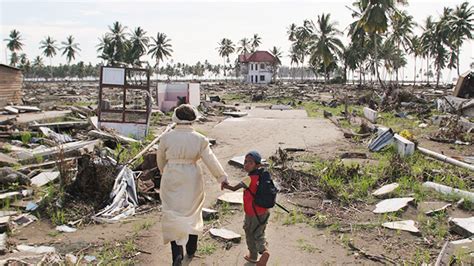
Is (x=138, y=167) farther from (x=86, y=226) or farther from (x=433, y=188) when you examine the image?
(x=433, y=188)

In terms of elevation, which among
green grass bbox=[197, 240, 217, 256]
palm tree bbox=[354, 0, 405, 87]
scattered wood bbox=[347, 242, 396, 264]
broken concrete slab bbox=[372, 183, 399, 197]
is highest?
palm tree bbox=[354, 0, 405, 87]

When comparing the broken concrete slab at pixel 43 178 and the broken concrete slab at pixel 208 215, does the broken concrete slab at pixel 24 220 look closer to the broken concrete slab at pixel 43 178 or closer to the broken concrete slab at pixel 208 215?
the broken concrete slab at pixel 43 178

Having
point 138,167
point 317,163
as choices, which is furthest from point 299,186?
point 138,167

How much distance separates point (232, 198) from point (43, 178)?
3684mm

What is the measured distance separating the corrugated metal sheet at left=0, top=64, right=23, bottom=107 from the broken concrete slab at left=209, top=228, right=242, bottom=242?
1969 cm

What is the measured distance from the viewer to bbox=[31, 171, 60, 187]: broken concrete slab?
7.19 meters

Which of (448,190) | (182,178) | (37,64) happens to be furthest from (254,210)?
(37,64)

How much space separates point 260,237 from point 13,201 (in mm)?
4446

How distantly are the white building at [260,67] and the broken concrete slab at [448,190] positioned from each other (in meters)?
68.2

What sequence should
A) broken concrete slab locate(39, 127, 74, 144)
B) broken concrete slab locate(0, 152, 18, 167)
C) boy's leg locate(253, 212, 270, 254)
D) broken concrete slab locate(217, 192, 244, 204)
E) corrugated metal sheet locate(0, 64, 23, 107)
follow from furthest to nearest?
corrugated metal sheet locate(0, 64, 23, 107), broken concrete slab locate(39, 127, 74, 144), broken concrete slab locate(0, 152, 18, 167), broken concrete slab locate(217, 192, 244, 204), boy's leg locate(253, 212, 270, 254)

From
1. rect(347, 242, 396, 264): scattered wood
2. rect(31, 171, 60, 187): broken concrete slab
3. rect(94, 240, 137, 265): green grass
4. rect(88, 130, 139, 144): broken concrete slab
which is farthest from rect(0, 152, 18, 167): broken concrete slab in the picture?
rect(347, 242, 396, 264): scattered wood

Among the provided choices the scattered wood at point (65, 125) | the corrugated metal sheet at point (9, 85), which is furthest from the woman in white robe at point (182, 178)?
the corrugated metal sheet at point (9, 85)

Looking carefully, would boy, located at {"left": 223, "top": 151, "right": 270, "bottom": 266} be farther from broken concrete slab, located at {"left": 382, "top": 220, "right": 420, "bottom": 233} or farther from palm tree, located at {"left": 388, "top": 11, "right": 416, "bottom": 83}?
palm tree, located at {"left": 388, "top": 11, "right": 416, "bottom": 83}

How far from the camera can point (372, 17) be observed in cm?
3133
